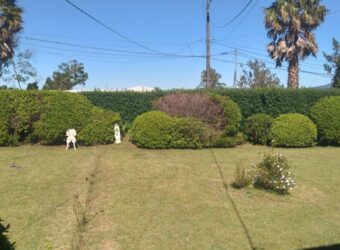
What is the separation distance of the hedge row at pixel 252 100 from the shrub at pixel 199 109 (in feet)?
6.81

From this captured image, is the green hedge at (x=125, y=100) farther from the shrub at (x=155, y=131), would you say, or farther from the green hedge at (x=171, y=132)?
the shrub at (x=155, y=131)

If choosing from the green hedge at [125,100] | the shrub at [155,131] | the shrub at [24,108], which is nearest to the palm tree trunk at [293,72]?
the green hedge at [125,100]

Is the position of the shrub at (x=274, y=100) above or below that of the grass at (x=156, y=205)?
above

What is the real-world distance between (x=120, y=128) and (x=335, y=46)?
45.1 m

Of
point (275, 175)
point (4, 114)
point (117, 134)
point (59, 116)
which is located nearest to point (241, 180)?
point (275, 175)

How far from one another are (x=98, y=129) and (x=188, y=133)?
3152mm

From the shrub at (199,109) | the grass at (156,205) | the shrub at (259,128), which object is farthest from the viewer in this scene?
the shrub at (259,128)

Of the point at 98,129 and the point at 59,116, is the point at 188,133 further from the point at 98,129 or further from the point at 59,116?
the point at 59,116

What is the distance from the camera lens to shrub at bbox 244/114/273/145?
15.6 meters

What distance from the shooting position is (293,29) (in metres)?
25.3

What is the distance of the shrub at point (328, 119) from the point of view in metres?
15.5

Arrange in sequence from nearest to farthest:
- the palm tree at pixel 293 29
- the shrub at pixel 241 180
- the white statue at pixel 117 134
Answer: the shrub at pixel 241 180
the white statue at pixel 117 134
the palm tree at pixel 293 29

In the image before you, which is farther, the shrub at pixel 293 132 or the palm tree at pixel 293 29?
the palm tree at pixel 293 29

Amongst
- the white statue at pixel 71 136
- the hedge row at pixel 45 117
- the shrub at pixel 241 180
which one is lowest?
the shrub at pixel 241 180
